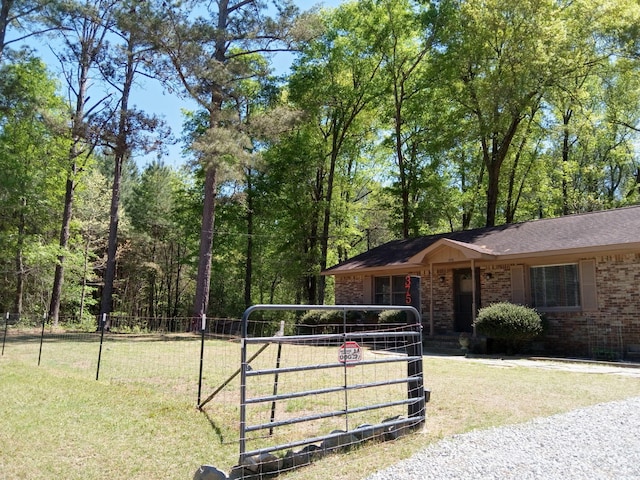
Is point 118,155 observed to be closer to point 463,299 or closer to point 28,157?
point 28,157

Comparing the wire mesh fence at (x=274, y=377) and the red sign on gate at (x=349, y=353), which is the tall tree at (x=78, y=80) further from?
the red sign on gate at (x=349, y=353)

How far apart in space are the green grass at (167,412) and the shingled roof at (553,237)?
4699mm

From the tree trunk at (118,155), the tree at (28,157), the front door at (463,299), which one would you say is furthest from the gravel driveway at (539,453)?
the tree at (28,157)

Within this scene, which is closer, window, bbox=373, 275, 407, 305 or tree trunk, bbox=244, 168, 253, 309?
window, bbox=373, 275, 407, 305

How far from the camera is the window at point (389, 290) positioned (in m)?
18.5

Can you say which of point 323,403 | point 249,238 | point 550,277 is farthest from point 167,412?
point 249,238

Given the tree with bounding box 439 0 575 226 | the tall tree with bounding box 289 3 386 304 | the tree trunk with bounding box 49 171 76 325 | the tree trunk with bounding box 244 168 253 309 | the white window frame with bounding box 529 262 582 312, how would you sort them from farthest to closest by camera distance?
the tree trunk with bounding box 244 168 253 309, the tall tree with bounding box 289 3 386 304, the tree trunk with bounding box 49 171 76 325, the tree with bounding box 439 0 575 226, the white window frame with bounding box 529 262 582 312

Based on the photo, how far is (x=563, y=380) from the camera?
8398 mm

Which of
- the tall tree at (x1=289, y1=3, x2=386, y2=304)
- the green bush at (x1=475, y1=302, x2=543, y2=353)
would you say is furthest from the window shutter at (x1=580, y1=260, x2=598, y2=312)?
the tall tree at (x1=289, y1=3, x2=386, y2=304)

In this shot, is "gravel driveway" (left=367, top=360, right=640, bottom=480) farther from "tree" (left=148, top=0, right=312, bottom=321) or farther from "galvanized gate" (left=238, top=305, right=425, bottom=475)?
"tree" (left=148, top=0, right=312, bottom=321)

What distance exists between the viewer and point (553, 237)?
14.5m

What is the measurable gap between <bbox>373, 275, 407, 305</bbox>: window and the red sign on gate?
44.8 ft

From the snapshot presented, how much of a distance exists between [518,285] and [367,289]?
6383 mm

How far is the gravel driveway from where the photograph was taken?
3934 mm
